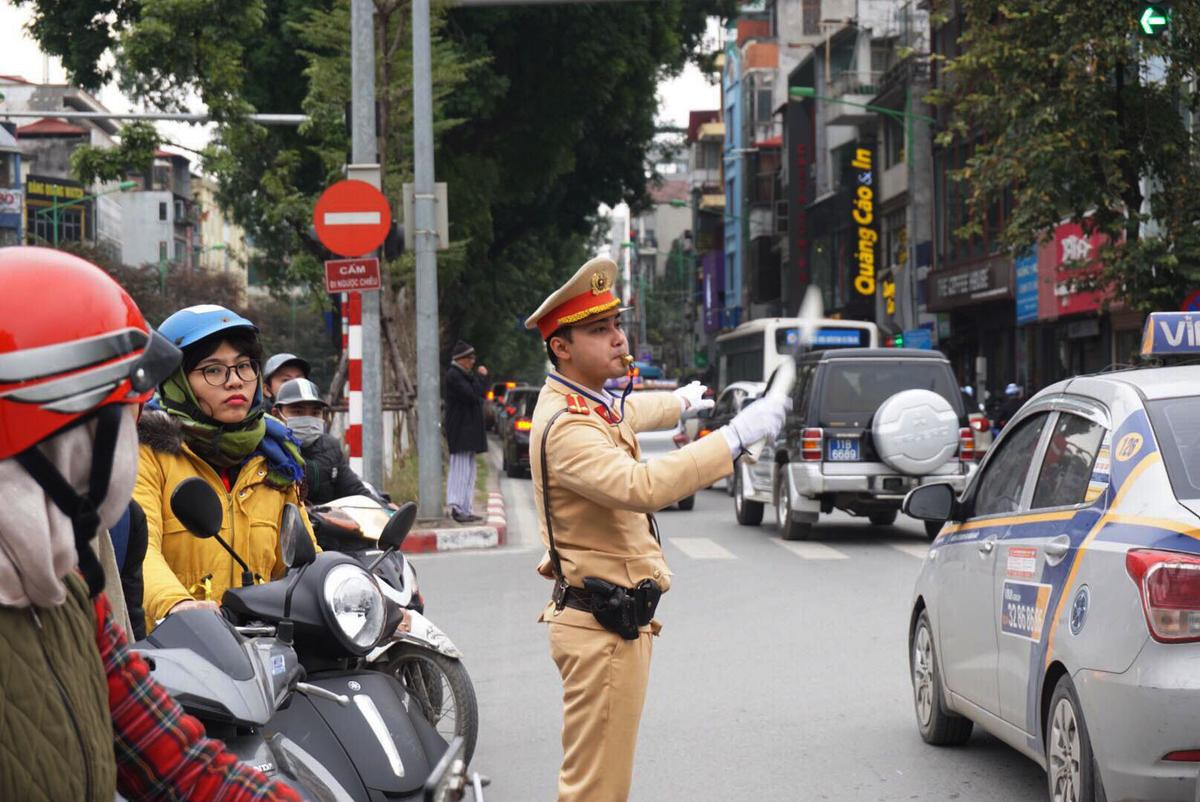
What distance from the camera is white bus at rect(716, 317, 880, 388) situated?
101ft

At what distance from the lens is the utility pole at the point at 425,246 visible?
17.2m

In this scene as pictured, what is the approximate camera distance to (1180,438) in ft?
17.5

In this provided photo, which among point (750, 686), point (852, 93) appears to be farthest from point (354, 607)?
point (852, 93)

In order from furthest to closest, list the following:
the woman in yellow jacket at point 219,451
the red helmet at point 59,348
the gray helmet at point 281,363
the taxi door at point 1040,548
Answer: the gray helmet at point 281,363 < the taxi door at point 1040,548 < the woman in yellow jacket at point 219,451 < the red helmet at point 59,348

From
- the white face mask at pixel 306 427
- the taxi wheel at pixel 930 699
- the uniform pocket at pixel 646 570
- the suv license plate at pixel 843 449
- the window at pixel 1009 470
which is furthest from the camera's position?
the suv license plate at pixel 843 449

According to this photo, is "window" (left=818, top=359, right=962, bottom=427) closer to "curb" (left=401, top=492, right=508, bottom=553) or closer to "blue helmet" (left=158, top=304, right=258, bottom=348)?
"curb" (left=401, top=492, right=508, bottom=553)

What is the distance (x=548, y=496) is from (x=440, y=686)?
2.65 metres

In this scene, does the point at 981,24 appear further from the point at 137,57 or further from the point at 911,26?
the point at 911,26

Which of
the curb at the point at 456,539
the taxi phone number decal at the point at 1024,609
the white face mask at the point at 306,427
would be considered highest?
the white face mask at the point at 306,427

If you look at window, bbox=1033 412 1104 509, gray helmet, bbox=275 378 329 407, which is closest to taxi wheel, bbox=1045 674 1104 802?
window, bbox=1033 412 1104 509

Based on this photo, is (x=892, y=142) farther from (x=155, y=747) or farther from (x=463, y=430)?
(x=155, y=747)

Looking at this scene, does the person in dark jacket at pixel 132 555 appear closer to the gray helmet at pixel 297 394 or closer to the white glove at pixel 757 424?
the white glove at pixel 757 424

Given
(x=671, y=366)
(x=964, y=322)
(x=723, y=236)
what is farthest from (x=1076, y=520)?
(x=671, y=366)

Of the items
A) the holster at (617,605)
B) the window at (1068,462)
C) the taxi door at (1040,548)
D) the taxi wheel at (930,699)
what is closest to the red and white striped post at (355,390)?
the taxi wheel at (930,699)
